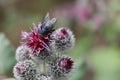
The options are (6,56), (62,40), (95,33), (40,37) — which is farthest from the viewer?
(95,33)

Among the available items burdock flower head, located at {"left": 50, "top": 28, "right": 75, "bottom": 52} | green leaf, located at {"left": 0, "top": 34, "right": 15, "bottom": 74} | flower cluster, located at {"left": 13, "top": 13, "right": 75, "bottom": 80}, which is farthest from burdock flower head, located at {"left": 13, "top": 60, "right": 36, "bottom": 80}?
green leaf, located at {"left": 0, "top": 34, "right": 15, "bottom": 74}

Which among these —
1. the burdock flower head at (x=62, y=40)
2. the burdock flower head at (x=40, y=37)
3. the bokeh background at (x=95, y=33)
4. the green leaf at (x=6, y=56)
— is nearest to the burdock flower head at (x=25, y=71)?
the burdock flower head at (x=40, y=37)

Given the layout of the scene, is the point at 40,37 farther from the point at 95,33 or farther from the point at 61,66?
the point at 95,33

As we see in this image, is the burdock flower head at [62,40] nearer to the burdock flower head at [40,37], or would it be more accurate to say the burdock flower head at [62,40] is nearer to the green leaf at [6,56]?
the burdock flower head at [40,37]

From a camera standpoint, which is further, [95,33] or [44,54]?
[95,33]

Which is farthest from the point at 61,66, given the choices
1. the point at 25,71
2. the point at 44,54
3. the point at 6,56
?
the point at 6,56

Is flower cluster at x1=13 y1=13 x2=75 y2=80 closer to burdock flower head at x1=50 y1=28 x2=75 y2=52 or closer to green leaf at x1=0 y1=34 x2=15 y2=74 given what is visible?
burdock flower head at x1=50 y1=28 x2=75 y2=52

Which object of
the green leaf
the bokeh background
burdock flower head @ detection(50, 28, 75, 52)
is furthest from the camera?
the bokeh background
